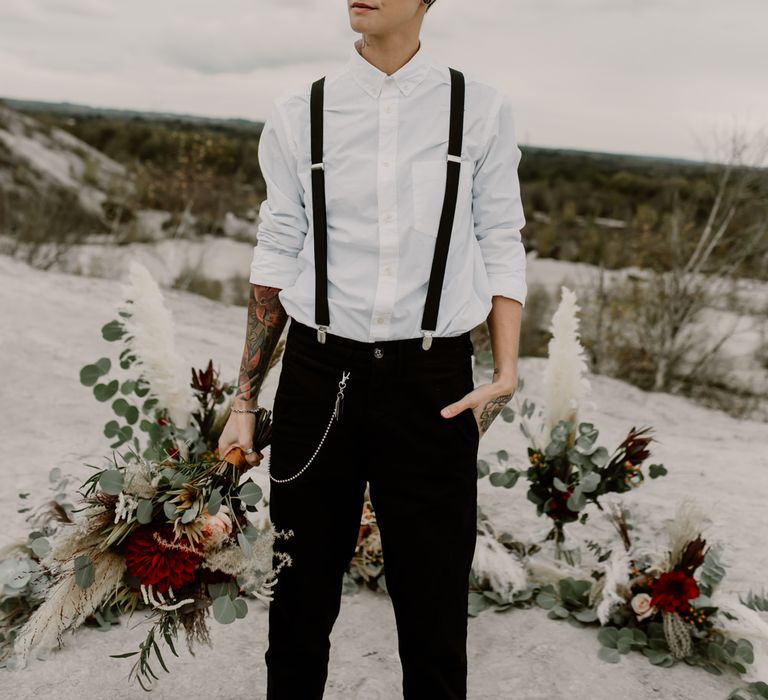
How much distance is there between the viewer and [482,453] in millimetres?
4449

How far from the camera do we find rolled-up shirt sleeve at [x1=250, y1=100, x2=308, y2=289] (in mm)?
1722

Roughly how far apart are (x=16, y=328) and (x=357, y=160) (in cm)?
475

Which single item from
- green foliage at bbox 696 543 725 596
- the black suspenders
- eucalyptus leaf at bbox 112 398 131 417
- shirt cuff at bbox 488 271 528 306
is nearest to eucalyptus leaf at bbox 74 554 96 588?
the black suspenders

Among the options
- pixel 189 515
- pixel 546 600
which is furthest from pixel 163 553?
pixel 546 600

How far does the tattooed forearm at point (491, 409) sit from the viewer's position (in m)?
1.77

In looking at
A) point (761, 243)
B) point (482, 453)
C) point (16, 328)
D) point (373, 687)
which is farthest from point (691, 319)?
point (373, 687)

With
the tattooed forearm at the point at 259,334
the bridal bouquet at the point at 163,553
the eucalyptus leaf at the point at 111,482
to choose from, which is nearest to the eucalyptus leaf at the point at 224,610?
the bridal bouquet at the point at 163,553

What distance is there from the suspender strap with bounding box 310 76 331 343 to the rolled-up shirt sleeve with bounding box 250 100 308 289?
0.09 meters

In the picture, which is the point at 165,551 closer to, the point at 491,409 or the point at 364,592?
the point at 491,409

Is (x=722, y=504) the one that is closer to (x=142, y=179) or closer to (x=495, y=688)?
(x=495, y=688)

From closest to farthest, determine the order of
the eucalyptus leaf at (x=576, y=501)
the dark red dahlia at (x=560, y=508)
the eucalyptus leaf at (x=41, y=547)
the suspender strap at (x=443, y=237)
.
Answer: the suspender strap at (x=443, y=237)
the eucalyptus leaf at (x=41, y=547)
the eucalyptus leaf at (x=576, y=501)
the dark red dahlia at (x=560, y=508)

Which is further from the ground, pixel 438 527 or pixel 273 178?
pixel 273 178

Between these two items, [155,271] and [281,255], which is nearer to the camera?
[281,255]

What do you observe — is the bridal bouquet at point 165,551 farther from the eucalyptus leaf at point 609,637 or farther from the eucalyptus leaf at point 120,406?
the eucalyptus leaf at point 609,637
